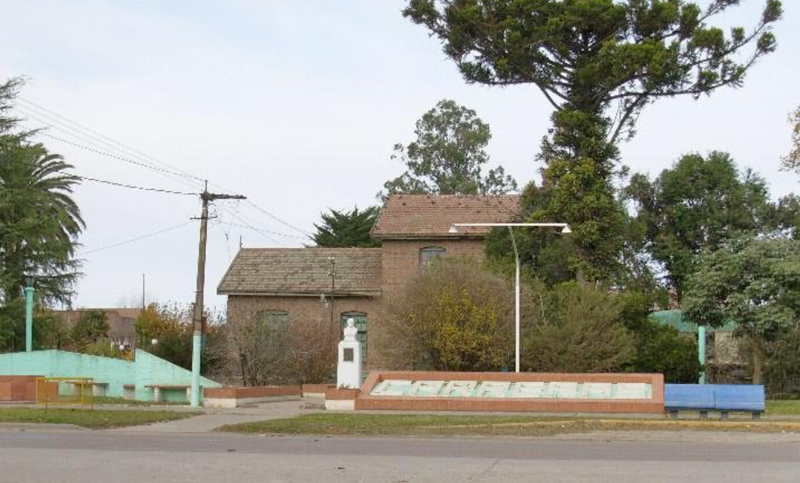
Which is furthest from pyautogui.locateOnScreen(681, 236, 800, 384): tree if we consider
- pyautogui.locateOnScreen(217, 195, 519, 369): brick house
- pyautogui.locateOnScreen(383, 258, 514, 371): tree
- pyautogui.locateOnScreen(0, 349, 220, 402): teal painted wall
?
pyautogui.locateOnScreen(0, 349, 220, 402): teal painted wall

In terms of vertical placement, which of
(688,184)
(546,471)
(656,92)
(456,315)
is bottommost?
(546,471)

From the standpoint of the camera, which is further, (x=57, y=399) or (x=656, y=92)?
(x=656, y=92)

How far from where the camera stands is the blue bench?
26.4m

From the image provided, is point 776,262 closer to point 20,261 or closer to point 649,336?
point 649,336

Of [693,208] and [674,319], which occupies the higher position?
[693,208]

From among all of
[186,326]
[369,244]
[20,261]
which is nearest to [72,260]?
[20,261]

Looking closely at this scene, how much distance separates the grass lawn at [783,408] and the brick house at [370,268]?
20269mm

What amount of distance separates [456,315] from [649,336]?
30.4 feet

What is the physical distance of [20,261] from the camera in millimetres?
51062

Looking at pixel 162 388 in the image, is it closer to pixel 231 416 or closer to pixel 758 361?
pixel 231 416

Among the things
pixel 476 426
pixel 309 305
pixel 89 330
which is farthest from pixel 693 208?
pixel 89 330

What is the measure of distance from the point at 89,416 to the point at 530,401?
1143 centimetres

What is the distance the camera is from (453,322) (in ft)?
120

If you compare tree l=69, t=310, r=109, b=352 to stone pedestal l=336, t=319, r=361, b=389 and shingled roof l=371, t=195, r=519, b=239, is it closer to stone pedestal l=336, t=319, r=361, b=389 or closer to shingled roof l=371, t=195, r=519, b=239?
shingled roof l=371, t=195, r=519, b=239
